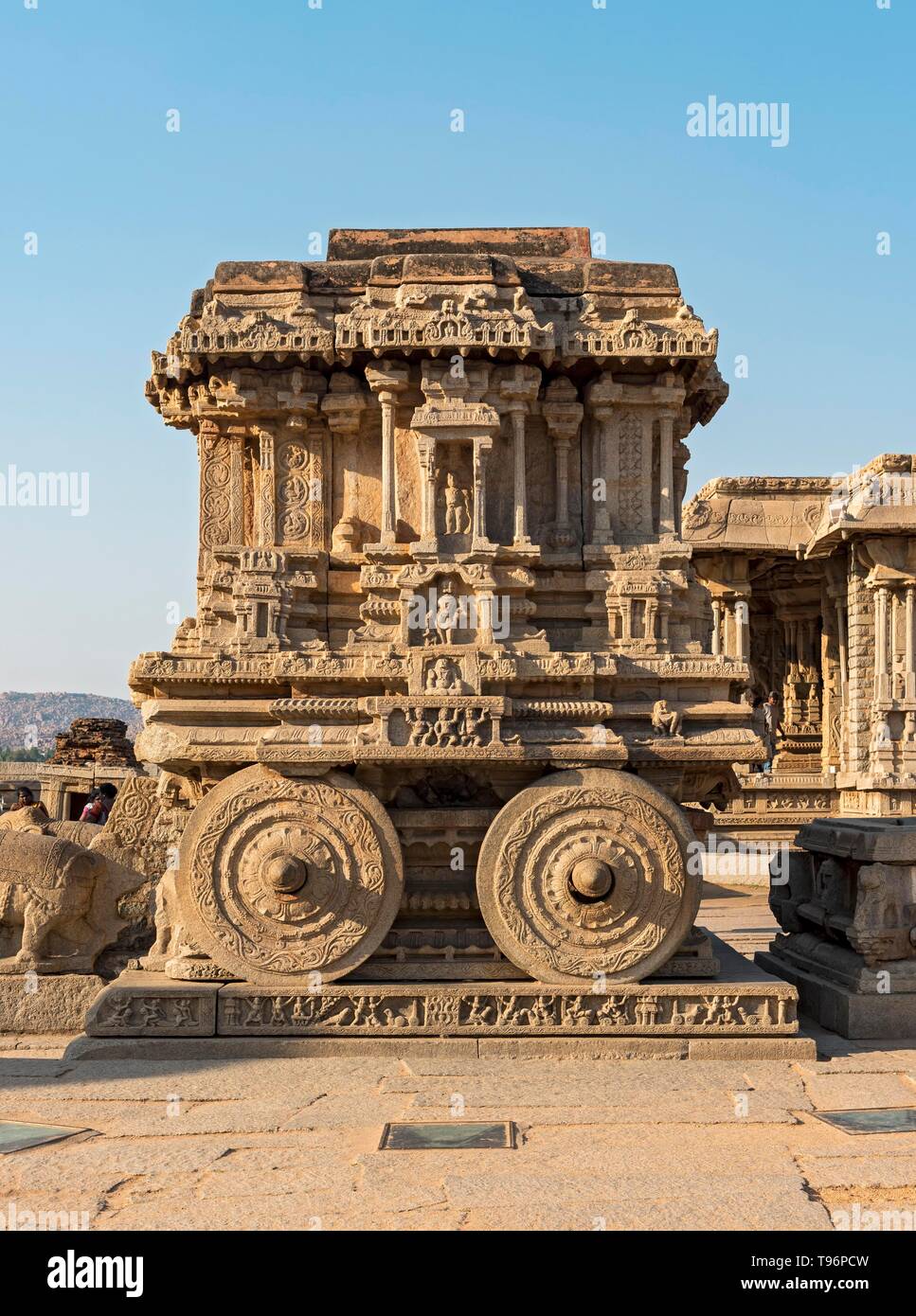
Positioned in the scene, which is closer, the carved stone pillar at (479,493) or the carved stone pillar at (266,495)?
the carved stone pillar at (479,493)

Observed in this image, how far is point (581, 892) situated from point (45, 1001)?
3.73m

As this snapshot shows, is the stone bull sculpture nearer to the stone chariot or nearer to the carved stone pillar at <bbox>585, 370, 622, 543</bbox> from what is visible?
the stone chariot

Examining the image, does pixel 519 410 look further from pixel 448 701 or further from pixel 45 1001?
pixel 45 1001

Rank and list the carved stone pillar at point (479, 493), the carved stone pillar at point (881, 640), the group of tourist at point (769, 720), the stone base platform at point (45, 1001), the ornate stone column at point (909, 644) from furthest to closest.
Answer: the group of tourist at point (769, 720) < the carved stone pillar at point (881, 640) < the ornate stone column at point (909, 644) < the carved stone pillar at point (479, 493) < the stone base platform at point (45, 1001)

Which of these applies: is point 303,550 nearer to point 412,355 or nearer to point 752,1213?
point 412,355

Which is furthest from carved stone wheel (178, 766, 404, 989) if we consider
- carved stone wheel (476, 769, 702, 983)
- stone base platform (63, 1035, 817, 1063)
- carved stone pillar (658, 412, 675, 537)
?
carved stone pillar (658, 412, 675, 537)

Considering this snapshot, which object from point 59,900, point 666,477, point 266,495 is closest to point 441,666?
point 266,495

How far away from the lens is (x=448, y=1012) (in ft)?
24.5

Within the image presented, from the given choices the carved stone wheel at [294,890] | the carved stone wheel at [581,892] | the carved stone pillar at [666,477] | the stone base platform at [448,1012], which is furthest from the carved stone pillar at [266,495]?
the stone base platform at [448,1012]

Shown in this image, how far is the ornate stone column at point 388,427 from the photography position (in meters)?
9.12

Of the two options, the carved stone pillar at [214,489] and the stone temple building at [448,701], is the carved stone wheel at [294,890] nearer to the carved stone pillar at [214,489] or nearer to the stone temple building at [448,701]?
the stone temple building at [448,701]

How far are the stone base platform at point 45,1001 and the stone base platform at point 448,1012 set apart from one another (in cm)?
125

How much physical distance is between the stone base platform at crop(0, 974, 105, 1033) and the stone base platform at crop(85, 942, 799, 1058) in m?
1.25

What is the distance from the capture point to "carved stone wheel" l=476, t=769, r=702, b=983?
751 centimetres
